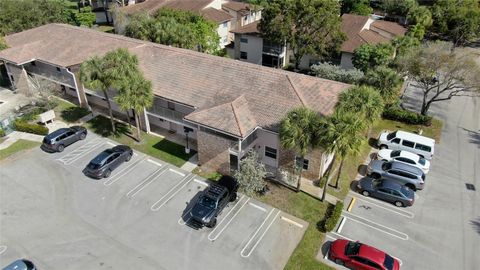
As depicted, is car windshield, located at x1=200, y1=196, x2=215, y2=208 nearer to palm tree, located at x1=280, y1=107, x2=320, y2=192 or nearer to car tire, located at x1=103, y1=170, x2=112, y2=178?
palm tree, located at x1=280, y1=107, x2=320, y2=192

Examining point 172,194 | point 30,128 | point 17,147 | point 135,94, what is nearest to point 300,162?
point 172,194

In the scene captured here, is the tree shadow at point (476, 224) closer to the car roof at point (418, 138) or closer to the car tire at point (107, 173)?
the car roof at point (418, 138)

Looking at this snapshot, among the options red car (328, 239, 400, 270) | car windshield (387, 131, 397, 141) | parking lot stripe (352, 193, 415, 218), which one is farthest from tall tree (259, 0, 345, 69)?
red car (328, 239, 400, 270)

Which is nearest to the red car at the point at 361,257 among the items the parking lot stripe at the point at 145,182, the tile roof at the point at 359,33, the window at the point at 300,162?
the window at the point at 300,162

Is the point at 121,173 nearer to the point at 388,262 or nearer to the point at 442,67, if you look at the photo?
the point at 388,262

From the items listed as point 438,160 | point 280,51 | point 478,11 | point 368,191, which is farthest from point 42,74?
point 478,11

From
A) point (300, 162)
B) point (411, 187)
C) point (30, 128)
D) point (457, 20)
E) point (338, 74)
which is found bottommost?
point (411, 187)

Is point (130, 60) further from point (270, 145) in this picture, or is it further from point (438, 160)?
point (438, 160)
